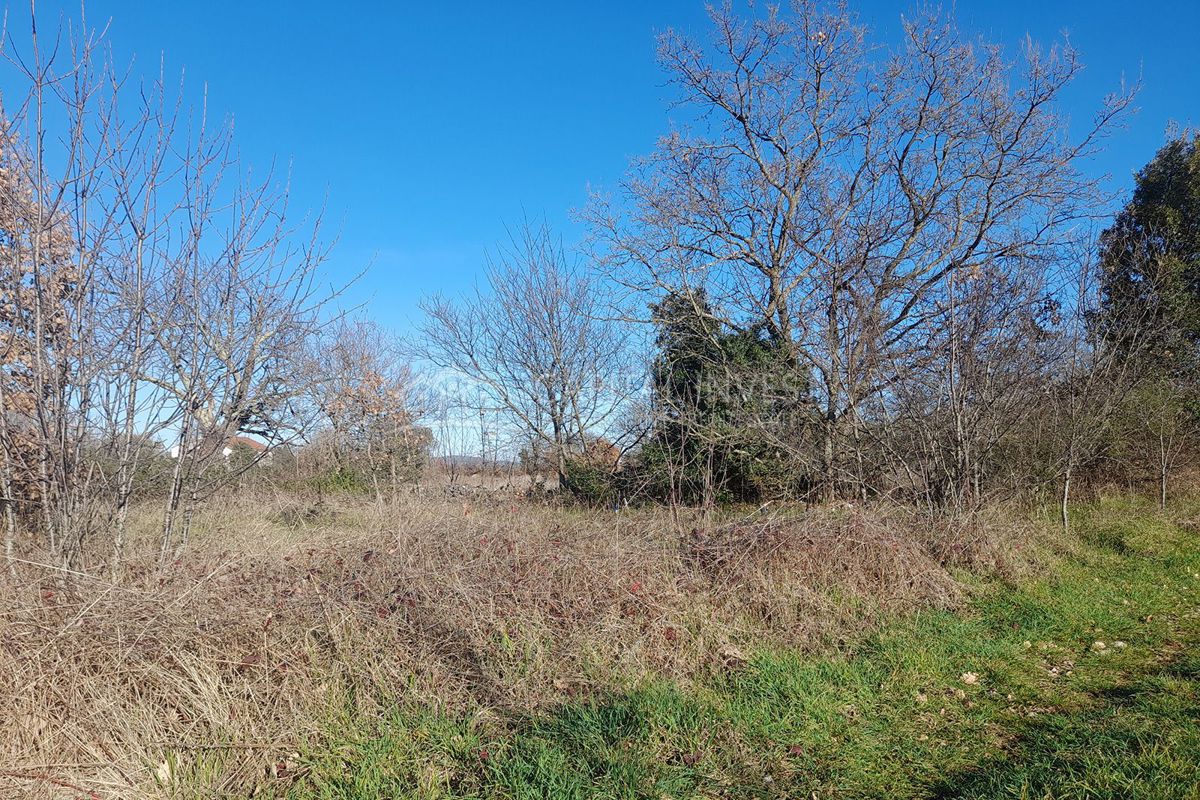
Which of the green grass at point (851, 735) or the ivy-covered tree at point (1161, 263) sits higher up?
the ivy-covered tree at point (1161, 263)

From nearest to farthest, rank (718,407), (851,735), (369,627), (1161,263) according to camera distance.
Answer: (851,735) < (369,627) < (1161,263) < (718,407)

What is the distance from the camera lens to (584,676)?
3.86 metres

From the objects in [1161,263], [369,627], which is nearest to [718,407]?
[1161,263]

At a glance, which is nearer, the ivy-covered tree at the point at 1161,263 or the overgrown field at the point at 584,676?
the overgrown field at the point at 584,676

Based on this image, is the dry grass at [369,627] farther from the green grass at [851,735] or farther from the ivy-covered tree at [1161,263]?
the ivy-covered tree at [1161,263]

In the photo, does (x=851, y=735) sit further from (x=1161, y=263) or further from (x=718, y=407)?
(x=1161, y=263)

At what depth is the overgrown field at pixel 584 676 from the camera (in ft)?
9.81

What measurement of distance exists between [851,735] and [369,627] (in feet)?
8.98

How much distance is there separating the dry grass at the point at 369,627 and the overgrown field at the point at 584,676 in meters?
0.02

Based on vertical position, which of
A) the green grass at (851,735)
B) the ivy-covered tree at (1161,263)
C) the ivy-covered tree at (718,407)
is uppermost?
the ivy-covered tree at (1161,263)

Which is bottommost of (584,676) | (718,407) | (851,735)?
(851,735)

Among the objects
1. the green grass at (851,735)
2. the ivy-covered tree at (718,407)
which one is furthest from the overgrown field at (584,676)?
the ivy-covered tree at (718,407)

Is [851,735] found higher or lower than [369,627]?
lower

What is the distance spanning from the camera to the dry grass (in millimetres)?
3170
